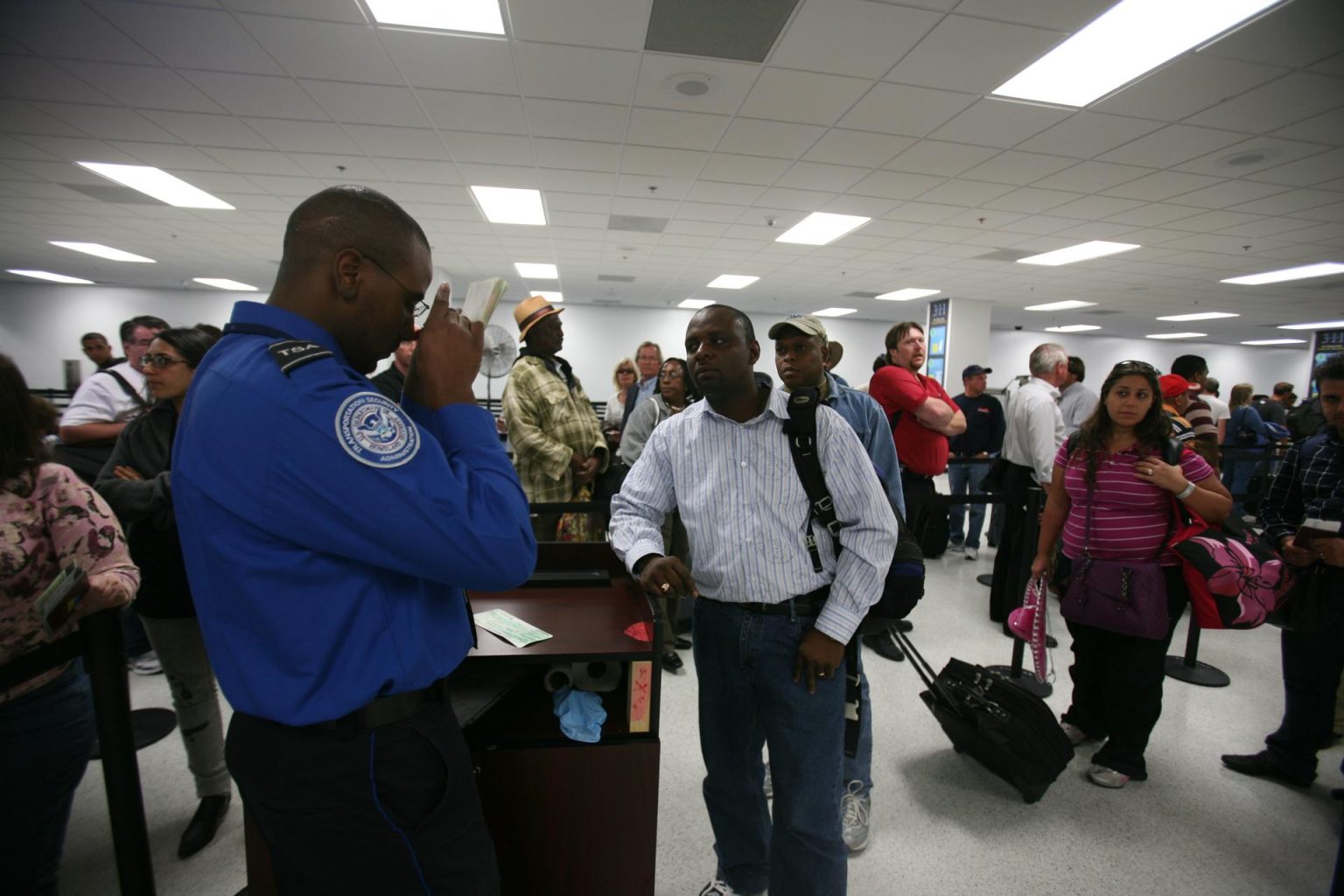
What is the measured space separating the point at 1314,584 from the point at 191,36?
18.5 feet

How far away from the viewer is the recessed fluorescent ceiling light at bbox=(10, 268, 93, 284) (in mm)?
10920

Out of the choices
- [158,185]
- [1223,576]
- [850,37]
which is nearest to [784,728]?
[1223,576]

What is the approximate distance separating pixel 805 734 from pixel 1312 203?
7.09 meters

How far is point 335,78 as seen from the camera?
352cm

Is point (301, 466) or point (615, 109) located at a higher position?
point (615, 109)

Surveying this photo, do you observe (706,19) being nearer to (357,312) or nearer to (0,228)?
(357,312)

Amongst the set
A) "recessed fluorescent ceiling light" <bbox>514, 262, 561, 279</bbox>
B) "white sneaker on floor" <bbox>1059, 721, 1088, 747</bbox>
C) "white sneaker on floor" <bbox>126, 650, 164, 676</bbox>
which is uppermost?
"recessed fluorescent ceiling light" <bbox>514, 262, 561, 279</bbox>

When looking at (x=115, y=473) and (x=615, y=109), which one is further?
(x=615, y=109)

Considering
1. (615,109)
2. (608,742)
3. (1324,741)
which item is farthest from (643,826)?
(615,109)

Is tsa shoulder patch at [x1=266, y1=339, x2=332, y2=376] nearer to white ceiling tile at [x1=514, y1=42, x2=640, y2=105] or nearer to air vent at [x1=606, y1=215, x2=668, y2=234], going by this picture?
white ceiling tile at [x1=514, y1=42, x2=640, y2=105]

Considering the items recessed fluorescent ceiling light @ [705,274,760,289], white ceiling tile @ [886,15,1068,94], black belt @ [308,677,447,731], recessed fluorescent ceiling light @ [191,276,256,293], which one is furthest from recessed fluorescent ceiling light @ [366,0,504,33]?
recessed fluorescent ceiling light @ [191,276,256,293]

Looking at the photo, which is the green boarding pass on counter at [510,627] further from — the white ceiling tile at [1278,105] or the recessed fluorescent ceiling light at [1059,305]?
the recessed fluorescent ceiling light at [1059,305]

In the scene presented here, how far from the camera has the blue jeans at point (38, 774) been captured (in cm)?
121

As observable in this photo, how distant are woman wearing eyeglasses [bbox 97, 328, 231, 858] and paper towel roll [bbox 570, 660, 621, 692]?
1.25m
